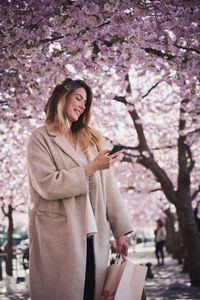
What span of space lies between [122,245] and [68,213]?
639 mm

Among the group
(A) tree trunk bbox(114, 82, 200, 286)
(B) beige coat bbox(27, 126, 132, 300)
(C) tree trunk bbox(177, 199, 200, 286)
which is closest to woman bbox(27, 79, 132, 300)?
(B) beige coat bbox(27, 126, 132, 300)

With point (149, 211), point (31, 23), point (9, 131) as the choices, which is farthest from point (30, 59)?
point (149, 211)

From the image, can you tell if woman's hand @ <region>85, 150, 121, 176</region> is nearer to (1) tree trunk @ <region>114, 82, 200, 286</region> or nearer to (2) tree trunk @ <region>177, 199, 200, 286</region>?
(1) tree trunk @ <region>114, 82, 200, 286</region>

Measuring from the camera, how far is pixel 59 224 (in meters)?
2.74

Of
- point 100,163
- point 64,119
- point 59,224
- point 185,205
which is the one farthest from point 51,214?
point 185,205

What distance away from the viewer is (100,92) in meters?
8.50

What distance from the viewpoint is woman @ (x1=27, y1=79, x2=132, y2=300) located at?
271cm

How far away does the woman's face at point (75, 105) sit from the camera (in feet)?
10.6

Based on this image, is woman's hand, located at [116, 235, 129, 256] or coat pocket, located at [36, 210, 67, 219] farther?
woman's hand, located at [116, 235, 129, 256]

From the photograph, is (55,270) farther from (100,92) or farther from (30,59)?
(100,92)

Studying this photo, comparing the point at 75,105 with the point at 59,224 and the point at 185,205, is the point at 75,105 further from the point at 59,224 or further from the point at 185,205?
the point at 185,205

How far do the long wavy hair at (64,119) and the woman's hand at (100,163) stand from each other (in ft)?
1.05

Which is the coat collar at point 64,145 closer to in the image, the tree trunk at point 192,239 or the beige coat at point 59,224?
the beige coat at point 59,224

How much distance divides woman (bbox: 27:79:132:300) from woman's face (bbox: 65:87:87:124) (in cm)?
2
